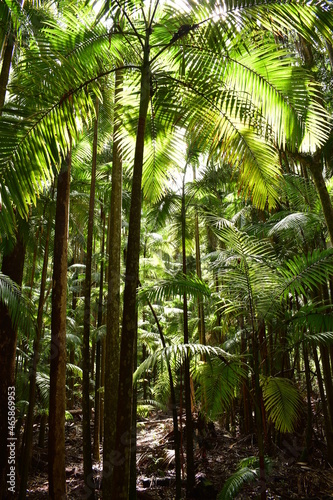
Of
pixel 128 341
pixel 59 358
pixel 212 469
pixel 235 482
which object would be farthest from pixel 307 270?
pixel 212 469

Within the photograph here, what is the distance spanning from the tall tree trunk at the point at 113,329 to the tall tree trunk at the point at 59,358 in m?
0.71

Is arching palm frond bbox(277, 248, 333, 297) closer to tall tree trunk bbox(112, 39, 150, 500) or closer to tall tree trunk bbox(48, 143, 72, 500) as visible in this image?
tall tree trunk bbox(112, 39, 150, 500)

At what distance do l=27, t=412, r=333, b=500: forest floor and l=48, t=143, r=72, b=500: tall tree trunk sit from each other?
1136 mm

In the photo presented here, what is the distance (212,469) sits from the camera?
7.09 m

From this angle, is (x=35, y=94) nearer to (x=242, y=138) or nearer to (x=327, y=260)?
(x=242, y=138)

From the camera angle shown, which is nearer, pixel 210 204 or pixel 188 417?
pixel 188 417

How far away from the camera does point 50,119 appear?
3414mm

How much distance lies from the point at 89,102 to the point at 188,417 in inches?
187

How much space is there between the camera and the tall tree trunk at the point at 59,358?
5.29 metres

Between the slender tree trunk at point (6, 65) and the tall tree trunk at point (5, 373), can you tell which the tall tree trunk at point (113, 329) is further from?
the tall tree trunk at point (5, 373)

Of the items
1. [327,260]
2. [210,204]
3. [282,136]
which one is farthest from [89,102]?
[210,204]

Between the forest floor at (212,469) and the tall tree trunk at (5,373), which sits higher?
the tall tree trunk at (5,373)

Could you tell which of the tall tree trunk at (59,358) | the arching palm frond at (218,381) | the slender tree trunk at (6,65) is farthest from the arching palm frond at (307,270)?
the slender tree trunk at (6,65)

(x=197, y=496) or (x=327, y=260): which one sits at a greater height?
(x=327, y=260)
